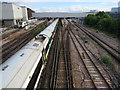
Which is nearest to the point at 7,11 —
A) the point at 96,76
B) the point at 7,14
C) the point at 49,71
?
the point at 7,14

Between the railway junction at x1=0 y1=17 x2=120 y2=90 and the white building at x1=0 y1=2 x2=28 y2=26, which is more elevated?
the white building at x1=0 y1=2 x2=28 y2=26

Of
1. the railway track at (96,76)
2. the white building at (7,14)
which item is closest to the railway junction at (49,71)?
the railway track at (96,76)

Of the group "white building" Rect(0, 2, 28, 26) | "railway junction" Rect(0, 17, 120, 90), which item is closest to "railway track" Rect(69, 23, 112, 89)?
"railway junction" Rect(0, 17, 120, 90)

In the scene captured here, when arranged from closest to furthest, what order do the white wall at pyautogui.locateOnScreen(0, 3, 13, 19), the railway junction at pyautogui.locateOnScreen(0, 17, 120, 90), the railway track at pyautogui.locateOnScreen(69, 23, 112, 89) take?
the railway junction at pyautogui.locateOnScreen(0, 17, 120, 90)
the railway track at pyautogui.locateOnScreen(69, 23, 112, 89)
the white wall at pyautogui.locateOnScreen(0, 3, 13, 19)

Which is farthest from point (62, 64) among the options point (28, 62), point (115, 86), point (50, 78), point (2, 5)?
point (2, 5)

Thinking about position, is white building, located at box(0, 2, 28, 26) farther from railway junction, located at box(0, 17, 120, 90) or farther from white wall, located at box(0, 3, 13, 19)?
railway junction, located at box(0, 17, 120, 90)

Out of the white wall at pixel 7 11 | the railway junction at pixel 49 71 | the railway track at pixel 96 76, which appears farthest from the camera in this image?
the white wall at pixel 7 11

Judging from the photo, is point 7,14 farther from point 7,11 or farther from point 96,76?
point 96,76

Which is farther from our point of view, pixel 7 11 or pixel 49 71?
pixel 7 11

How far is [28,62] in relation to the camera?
625cm

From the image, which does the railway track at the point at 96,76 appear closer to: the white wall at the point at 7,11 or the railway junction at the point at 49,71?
the railway junction at the point at 49,71

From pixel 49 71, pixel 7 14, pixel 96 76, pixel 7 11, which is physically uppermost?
pixel 7 11

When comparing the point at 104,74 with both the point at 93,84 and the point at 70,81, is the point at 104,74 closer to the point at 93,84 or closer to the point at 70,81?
the point at 93,84

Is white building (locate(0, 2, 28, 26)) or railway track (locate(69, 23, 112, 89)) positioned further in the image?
white building (locate(0, 2, 28, 26))
